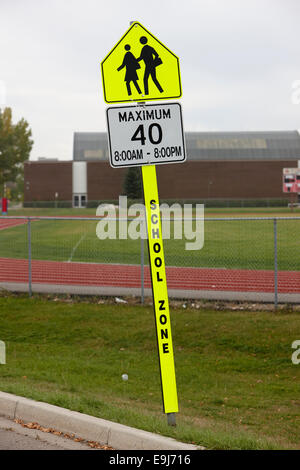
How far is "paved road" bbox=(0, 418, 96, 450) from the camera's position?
588cm

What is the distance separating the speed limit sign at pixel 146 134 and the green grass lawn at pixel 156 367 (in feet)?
8.27

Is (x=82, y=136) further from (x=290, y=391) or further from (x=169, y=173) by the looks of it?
(x=290, y=391)

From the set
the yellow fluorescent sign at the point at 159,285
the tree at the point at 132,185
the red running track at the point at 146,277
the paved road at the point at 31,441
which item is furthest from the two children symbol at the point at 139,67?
the tree at the point at 132,185

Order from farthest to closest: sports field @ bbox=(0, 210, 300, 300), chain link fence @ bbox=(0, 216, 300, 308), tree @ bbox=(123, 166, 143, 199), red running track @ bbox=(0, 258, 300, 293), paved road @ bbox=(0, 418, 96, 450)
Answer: tree @ bbox=(123, 166, 143, 199), sports field @ bbox=(0, 210, 300, 300), red running track @ bbox=(0, 258, 300, 293), chain link fence @ bbox=(0, 216, 300, 308), paved road @ bbox=(0, 418, 96, 450)

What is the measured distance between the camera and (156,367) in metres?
9.86

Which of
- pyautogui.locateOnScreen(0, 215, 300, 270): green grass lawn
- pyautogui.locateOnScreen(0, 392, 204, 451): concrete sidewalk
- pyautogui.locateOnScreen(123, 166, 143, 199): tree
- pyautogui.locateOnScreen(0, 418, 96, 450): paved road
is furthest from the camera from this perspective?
pyautogui.locateOnScreen(123, 166, 143, 199): tree

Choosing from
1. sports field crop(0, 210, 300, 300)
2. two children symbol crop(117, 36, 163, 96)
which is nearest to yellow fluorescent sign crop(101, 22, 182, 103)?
two children symbol crop(117, 36, 163, 96)

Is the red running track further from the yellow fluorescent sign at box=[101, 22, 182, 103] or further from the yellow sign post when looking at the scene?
the yellow fluorescent sign at box=[101, 22, 182, 103]

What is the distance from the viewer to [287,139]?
83500mm

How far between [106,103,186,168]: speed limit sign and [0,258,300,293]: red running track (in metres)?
8.73

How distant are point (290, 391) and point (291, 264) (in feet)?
34.7

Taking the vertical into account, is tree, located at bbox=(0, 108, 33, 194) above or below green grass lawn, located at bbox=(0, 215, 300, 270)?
above

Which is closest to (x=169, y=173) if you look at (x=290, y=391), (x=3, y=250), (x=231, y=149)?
(x=231, y=149)

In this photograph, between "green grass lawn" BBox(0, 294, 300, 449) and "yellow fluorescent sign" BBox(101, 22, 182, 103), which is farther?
"green grass lawn" BBox(0, 294, 300, 449)
